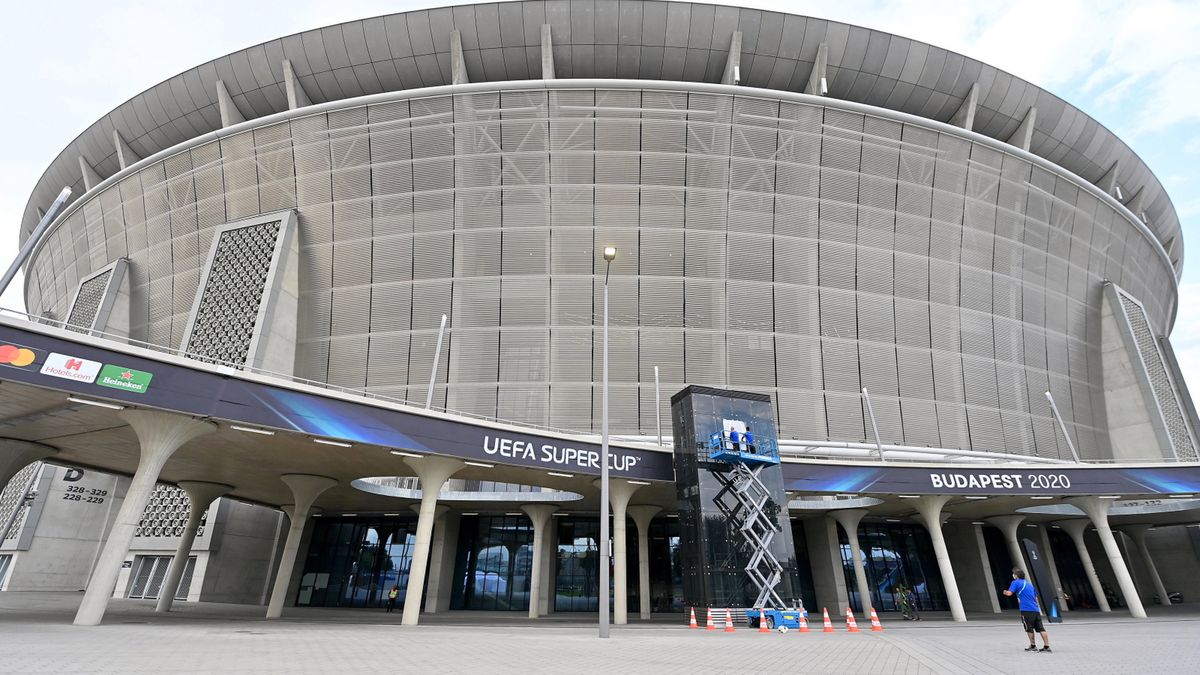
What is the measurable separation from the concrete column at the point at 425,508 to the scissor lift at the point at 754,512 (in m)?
8.16

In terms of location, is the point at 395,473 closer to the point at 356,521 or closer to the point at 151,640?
the point at 151,640

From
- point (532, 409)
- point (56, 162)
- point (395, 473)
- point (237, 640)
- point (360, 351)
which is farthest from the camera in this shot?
point (56, 162)

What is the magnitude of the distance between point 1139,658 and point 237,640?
15.1m

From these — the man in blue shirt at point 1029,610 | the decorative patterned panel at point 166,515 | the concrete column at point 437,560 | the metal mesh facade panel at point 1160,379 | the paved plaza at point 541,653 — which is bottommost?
the paved plaza at point 541,653

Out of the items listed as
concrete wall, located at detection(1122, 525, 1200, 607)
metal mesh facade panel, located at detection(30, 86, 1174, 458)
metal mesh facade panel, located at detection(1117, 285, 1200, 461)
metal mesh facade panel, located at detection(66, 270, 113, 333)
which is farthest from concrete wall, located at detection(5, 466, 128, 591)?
metal mesh facade panel, located at detection(1117, 285, 1200, 461)

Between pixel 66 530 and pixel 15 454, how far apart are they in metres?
19.8

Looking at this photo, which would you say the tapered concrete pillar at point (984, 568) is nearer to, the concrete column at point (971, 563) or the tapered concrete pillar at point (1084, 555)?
the concrete column at point (971, 563)

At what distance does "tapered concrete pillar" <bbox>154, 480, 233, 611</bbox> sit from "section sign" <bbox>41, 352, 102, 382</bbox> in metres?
12.8

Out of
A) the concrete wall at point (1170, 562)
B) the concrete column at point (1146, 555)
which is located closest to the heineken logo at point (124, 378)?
the concrete column at point (1146, 555)

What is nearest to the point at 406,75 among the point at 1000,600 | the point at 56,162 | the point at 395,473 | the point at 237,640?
the point at 395,473

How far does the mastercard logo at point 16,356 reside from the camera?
12.3 meters

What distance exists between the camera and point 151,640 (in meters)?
10.3

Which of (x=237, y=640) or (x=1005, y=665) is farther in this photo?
(x=237, y=640)

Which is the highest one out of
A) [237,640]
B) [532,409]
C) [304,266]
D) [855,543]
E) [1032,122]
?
[1032,122]
